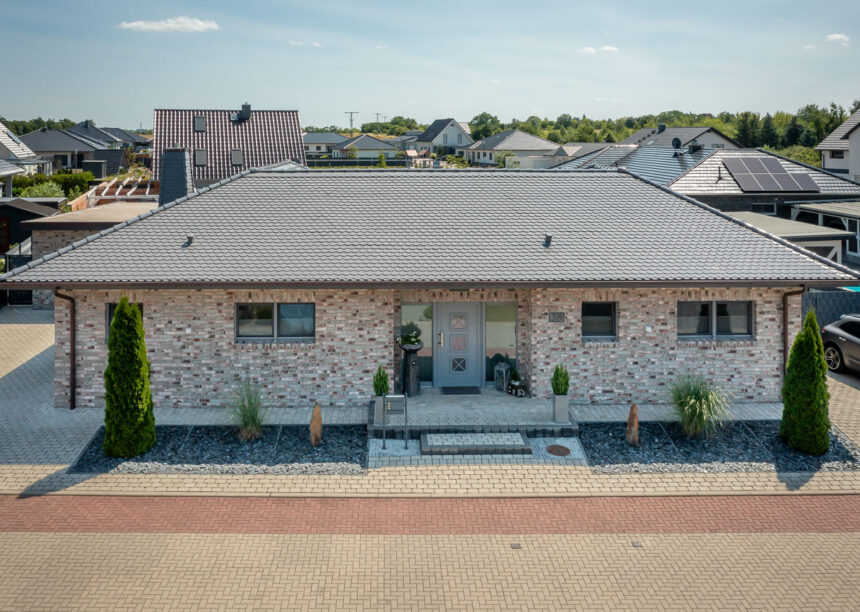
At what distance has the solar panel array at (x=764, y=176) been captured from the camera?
1236 inches

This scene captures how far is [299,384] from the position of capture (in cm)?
1549

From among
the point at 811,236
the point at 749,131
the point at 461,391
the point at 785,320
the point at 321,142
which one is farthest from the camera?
the point at 321,142

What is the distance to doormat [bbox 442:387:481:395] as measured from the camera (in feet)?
53.4

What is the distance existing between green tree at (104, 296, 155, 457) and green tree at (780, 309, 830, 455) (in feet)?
36.3

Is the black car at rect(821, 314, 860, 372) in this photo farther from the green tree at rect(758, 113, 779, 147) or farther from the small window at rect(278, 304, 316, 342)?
the green tree at rect(758, 113, 779, 147)

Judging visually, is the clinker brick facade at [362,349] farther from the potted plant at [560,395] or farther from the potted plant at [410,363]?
the potted plant at [560,395]

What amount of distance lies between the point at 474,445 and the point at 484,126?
119824 mm

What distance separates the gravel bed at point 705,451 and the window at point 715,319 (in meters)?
2.04

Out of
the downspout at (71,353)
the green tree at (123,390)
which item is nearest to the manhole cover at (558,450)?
the green tree at (123,390)

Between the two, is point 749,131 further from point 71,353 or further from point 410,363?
point 71,353

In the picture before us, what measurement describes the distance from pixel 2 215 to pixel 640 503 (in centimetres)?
2900

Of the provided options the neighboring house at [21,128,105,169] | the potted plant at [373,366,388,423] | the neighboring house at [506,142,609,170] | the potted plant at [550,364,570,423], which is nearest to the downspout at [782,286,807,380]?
the potted plant at [550,364,570,423]

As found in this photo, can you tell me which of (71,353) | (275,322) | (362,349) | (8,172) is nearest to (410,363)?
(362,349)

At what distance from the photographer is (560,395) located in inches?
568
